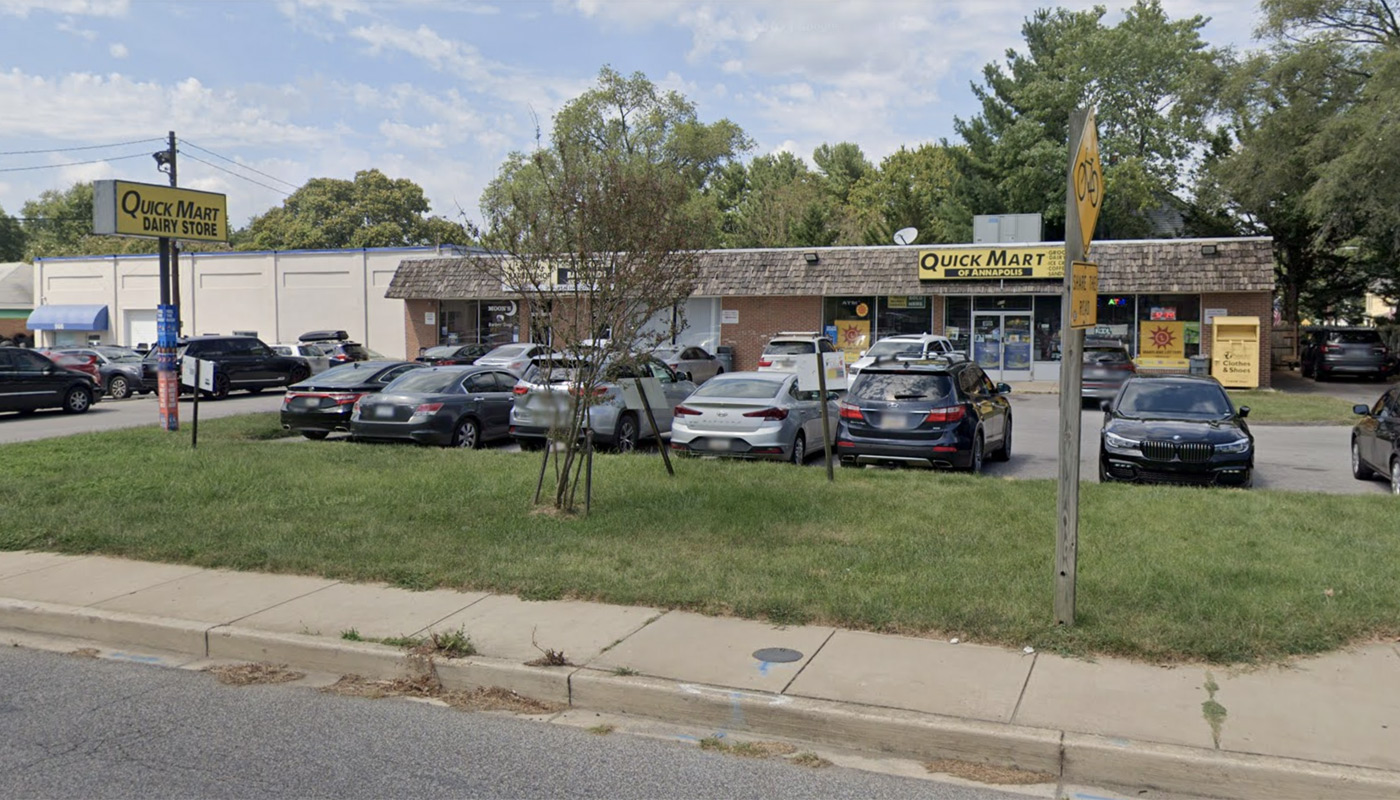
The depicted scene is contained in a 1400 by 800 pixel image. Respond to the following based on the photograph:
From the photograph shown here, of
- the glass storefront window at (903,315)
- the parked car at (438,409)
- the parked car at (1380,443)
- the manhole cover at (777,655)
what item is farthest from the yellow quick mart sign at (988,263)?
the manhole cover at (777,655)

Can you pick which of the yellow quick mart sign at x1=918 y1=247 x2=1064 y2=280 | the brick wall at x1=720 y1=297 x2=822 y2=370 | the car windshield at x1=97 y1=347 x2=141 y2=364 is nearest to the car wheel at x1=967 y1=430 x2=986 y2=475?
the yellow quick mart sign at x1=918 y1=247 x2=1064 y2=280

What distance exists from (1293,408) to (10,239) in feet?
362

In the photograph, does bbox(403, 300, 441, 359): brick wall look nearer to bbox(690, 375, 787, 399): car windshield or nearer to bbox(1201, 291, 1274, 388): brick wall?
bbox(1201, 291, 1274, 388): brick wall

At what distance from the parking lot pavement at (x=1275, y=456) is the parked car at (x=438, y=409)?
7.95 meters

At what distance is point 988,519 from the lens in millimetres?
10141

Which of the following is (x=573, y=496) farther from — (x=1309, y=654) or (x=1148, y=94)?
(x=1148, y=94)

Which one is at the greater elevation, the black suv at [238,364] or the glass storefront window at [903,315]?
the glass storefront window at [903,315]

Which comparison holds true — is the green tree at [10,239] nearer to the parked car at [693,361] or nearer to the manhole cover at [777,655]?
the parked car at [693,361]

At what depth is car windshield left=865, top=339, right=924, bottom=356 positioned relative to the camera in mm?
26531

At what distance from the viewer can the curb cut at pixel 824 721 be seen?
16.6 feet

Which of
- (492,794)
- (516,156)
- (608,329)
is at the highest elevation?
(516,156)

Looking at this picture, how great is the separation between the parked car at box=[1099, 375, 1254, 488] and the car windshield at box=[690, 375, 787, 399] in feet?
14.4

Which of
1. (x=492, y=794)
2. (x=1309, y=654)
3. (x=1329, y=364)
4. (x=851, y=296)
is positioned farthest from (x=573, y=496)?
(x=1329, y=364)

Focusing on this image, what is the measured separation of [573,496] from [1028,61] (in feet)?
147
